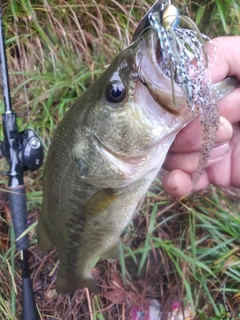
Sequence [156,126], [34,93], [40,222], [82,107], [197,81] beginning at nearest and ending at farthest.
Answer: [197,81] < [156,126] < [82,107] < [40,222] < [34,93]

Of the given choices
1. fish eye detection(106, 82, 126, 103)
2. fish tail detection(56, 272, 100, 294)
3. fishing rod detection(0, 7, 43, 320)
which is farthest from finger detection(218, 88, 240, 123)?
fish tail detection(56, 272, 100, 294)

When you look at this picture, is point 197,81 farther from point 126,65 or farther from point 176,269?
point 176,269

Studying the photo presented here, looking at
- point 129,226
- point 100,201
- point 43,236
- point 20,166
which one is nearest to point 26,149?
point 20,166

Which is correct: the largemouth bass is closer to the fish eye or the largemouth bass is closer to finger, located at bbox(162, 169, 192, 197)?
the fish eye

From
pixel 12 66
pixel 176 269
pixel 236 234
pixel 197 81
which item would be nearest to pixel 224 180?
pixel 236 234

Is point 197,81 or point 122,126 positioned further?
point 122,126

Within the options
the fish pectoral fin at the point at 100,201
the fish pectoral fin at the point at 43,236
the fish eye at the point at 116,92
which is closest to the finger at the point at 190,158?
the fish pectoral fin at the point at 100,201
